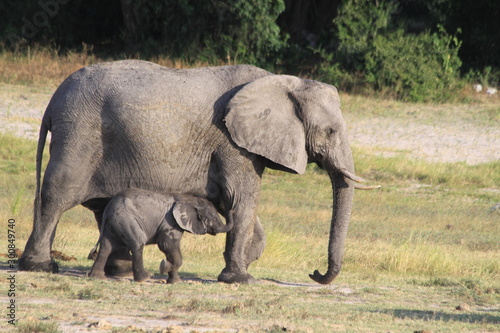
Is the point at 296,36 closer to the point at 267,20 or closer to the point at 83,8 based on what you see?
the point at 267,20

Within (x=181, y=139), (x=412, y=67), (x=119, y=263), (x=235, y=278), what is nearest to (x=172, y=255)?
(x=235, y=278)

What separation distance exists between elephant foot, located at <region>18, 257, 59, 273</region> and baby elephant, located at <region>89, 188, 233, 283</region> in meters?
0.66

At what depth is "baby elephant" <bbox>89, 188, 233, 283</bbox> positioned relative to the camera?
10.6 metres

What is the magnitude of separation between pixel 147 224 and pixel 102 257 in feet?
1.93

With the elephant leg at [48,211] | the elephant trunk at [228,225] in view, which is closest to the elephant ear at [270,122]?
the elephant trunk at [228,225]

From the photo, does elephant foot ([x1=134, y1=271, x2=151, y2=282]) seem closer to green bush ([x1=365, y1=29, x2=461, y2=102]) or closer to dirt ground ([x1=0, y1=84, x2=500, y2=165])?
dirt ground ([x1=0, y1=84, x2=500, y2=165])

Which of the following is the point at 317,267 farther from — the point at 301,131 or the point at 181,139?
the point at 181,139

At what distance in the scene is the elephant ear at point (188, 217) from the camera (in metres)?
10.8

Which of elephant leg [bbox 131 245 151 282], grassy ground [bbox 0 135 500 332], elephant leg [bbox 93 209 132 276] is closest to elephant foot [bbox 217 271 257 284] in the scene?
grassy ground [bbox 0 135 500 332]

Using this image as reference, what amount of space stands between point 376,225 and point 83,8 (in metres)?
18.8

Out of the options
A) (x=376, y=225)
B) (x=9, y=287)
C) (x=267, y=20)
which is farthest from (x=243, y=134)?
(x=267, y=20)

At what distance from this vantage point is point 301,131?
11555 mm

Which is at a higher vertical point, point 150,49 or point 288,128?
point 288,128

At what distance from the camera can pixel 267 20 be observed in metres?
30.5
